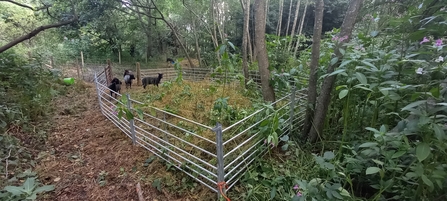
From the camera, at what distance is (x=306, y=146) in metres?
2.89

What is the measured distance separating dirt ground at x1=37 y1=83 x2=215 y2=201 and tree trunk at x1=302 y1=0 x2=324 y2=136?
1650 mm

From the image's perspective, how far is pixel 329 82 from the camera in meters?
2.47

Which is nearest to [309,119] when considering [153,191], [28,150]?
[153,191]

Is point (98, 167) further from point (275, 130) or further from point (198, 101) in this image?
point (275, 130)

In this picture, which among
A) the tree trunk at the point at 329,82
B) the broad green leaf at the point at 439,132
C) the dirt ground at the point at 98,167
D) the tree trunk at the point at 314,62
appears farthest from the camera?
the tree trunk at the point at 314,62

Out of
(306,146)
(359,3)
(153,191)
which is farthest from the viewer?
(306,146)

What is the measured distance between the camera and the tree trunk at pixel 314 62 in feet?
8.51

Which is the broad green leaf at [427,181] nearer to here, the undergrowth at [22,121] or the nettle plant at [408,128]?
the nettle plant at [408,128]

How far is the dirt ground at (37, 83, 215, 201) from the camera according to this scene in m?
2.41

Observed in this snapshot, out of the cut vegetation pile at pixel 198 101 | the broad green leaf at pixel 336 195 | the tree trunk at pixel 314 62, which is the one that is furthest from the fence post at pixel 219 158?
the tree trunk at pixel 314 62

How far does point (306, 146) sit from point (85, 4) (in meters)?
9.86

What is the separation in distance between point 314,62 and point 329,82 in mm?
369

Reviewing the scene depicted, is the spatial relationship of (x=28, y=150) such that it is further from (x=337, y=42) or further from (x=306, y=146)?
(x=337, y=42)

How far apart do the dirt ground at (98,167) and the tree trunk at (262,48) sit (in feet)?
5.93
